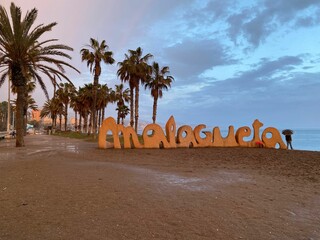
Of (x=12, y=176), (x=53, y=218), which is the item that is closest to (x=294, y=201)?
(x=53, y=218)

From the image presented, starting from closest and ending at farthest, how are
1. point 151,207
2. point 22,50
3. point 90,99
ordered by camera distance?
1. point 151,207
2. point 22,50
3. point 90,99

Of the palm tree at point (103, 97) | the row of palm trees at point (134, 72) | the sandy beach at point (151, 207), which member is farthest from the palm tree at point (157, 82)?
the sandy beach at point (151, 207)

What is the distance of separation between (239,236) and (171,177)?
15.3ft

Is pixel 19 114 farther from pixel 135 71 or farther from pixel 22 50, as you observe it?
pixel 135 71

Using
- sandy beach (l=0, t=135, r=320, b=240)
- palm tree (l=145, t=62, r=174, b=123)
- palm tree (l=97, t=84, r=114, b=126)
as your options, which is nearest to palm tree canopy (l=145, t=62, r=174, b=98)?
palm tree (l=145, t=62, r=174, b=123)

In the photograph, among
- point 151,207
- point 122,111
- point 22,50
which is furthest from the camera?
point 122,111

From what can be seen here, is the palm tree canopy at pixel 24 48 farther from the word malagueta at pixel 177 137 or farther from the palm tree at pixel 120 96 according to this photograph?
the palm tree at pixel 120 96

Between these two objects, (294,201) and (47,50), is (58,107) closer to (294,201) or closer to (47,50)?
(47,50)

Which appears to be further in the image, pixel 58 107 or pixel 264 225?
pixel 58 107

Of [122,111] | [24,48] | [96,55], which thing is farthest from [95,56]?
[122,111]

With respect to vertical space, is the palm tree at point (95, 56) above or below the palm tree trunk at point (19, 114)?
above

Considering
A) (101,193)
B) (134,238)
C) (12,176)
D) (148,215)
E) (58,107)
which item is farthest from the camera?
(58,107)

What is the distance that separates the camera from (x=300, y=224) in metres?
4.75

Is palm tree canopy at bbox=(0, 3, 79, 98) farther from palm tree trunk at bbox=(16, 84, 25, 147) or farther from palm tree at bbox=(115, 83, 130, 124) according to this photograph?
palm tree at bbox=(115, 83, 130, 124)
